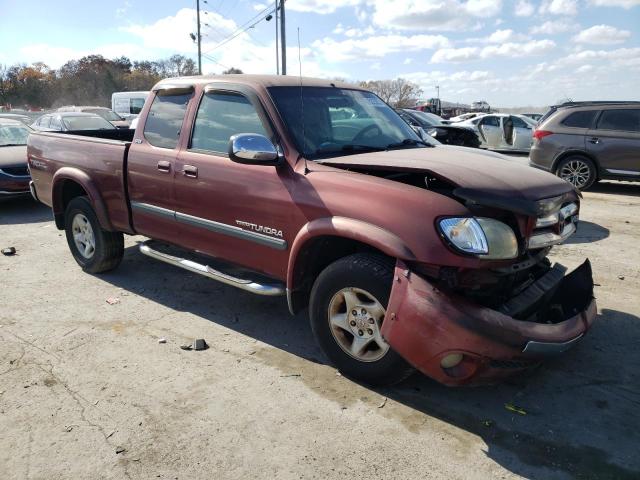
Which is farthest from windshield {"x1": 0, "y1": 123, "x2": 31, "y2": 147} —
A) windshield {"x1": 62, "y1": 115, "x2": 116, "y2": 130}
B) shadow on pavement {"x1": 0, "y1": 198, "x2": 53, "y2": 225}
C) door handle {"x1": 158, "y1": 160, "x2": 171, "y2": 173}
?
door handle {"x1": 158, "y1": 160, "x2": 171, "y2": 173}

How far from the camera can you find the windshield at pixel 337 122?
376 centimetres

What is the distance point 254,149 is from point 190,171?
3.15 ft

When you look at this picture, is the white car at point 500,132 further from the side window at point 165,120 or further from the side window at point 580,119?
the side window at point 165,120

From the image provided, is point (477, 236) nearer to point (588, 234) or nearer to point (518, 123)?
point (588, 234)

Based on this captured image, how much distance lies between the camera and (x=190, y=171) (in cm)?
419

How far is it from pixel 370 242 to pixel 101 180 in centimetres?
323

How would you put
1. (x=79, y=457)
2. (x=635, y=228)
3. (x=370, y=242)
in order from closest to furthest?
1. (x=79, y=457)
2. (x=370, y=242)
3. (x=635, y=228)

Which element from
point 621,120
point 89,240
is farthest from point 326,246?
point 621,120

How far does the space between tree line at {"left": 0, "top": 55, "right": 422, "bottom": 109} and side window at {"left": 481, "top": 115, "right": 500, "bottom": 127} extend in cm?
3525

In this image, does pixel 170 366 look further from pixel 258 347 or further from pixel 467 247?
pixel 467 247

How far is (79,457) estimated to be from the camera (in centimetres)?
272

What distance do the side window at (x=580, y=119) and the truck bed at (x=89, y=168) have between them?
28.4ft

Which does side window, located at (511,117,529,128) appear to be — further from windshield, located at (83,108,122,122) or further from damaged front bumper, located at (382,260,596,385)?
damaged front bumper, located at (382,260,596,385)

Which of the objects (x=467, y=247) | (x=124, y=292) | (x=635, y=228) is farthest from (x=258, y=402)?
(x=635, y=228)
